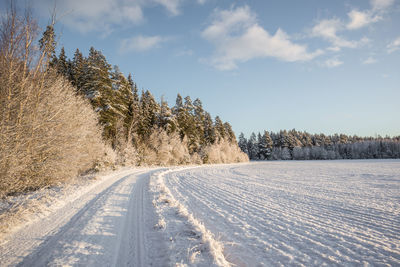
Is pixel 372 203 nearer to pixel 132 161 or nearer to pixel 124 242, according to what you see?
pixel 124 242

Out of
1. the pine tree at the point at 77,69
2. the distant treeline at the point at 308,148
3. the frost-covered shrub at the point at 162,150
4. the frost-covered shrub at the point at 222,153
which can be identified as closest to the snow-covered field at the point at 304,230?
the frost-covered shrub at the point at 162,150

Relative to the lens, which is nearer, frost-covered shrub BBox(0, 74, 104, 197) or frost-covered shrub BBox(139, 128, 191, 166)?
frost-covered shrub BBox(0, 74, 104, 197)

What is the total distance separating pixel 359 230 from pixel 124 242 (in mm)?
5420

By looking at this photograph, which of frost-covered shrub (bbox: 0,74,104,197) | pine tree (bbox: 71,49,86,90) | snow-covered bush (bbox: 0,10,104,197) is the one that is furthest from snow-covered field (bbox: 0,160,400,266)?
pine tree (bbox: 71,49,86,90)

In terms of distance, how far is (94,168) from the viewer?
14.8 m

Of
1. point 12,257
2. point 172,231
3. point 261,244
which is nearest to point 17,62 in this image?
point 12,257

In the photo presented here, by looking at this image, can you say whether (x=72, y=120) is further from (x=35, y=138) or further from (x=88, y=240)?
(x=88, y=240)

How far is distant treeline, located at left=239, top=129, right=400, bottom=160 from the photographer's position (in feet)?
254

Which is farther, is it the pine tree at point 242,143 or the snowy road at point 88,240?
the pine tree at point 242,143

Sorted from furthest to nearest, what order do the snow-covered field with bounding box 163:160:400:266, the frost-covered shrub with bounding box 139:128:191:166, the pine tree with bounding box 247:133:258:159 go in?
the pine tree with bounding box 247:133:258:159
the frost-covered shrub with bounding box 139:128:191:166
the snow-covered field with bounding box 163:160:400:266

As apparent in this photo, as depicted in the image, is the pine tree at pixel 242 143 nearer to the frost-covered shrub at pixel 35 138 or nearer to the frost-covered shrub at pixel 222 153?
the frost-covered shrub at pixel 222 153

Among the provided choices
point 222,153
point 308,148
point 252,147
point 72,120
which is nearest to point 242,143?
point 252,147

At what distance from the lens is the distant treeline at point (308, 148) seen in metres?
77.3

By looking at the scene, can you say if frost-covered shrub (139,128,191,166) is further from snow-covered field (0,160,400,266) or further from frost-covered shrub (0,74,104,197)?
snow-covered field (0,160,400,266)
